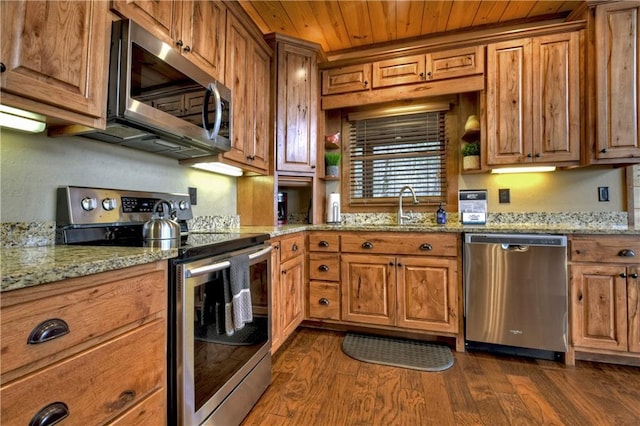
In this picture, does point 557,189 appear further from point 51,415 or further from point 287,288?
point 51,415

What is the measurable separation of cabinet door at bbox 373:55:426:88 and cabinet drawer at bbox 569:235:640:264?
1.67 meters

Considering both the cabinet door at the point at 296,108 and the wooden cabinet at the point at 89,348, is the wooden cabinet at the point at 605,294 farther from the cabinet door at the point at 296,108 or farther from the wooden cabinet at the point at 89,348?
the wooden cabinet at the point at 89,348

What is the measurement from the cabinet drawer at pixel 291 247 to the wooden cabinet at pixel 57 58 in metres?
1.22

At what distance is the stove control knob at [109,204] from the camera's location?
4.48 feet

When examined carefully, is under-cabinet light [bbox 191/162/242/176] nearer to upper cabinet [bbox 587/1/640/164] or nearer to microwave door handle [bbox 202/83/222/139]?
microwave door handle [bbox 202/83/222/139]

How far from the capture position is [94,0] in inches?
42.4

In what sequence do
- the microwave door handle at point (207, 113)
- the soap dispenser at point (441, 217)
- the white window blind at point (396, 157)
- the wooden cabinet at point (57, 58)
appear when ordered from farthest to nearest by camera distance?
1. the white window blind at point (396, 157)
2. the soap dispenser at point (441, 217)
3. the microwave door handle at point (207, 113)
4. the wooden cabinet at point (57, 58)

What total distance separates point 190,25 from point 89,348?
1.58 m

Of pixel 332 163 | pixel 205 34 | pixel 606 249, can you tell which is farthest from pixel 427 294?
pixel 205 34

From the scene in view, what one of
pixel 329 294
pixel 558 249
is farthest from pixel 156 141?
pixel 558 249

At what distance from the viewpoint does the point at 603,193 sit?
2301mm

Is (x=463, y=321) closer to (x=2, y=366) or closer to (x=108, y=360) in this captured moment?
(x=108, y=360)

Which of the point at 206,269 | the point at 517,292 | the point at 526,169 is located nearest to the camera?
the point at 206,269

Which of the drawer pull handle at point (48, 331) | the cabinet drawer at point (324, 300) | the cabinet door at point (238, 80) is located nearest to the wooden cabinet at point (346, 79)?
the cabinet door at point (238, 80)
